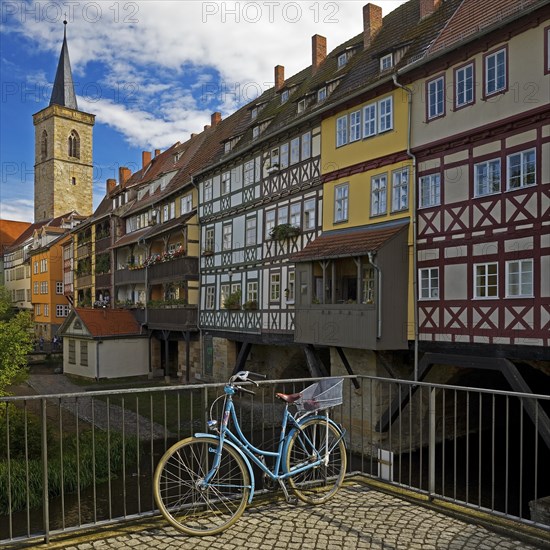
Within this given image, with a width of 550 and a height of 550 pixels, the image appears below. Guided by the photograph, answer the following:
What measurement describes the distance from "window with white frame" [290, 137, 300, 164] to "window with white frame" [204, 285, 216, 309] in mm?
8448

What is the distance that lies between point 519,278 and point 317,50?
Result: 52.8 ft

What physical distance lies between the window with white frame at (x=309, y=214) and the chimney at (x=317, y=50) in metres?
8.06

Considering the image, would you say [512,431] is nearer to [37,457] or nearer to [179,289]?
[37,457]

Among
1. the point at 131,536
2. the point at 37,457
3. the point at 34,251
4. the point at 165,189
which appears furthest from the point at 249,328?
the point at 34,251

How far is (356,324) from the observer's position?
52.1 feet

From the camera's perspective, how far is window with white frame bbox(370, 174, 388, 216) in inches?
645

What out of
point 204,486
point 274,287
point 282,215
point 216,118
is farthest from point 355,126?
point 216,118

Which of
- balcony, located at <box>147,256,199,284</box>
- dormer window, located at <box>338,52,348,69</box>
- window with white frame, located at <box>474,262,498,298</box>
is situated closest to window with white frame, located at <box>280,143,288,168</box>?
dormer window, located at <box>338,52,348,69</box>

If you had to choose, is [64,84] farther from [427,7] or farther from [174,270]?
[427,7]

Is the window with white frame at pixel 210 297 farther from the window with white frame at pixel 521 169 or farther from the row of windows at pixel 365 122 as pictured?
the window with white frame at pixel 521 169

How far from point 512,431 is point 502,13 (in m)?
13.9

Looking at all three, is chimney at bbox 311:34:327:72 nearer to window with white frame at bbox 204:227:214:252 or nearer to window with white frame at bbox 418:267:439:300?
window with white frame at bbox 204:227:214:252

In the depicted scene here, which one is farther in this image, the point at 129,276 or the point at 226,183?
the point at 129,276

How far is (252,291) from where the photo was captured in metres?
23.6
